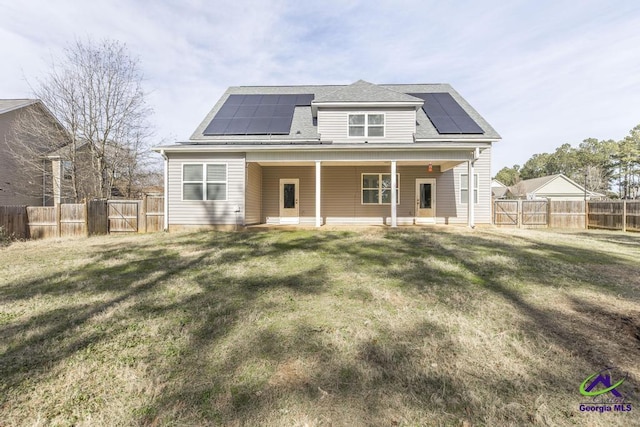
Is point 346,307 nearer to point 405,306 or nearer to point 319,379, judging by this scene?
point 405,306

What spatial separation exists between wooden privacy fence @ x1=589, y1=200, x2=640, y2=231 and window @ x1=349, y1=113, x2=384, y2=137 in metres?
11.5

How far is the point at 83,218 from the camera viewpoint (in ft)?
33.9

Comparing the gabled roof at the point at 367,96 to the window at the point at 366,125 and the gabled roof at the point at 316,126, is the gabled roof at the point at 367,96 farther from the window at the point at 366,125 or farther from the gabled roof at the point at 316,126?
the window at the point at 366,125

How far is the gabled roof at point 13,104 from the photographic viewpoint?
49.7 feet

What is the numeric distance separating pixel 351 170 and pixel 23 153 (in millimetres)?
18972

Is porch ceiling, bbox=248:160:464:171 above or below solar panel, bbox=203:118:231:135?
below

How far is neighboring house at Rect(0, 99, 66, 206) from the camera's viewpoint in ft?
49.8

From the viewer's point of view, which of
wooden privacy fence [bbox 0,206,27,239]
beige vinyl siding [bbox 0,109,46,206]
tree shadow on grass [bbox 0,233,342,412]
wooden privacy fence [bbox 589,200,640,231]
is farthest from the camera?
beige vinyl siding [bbox 0,109,46,206]

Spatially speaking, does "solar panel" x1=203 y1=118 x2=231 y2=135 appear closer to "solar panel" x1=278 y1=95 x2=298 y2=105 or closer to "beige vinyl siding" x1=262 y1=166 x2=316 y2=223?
"beige vinyl siding" x1=262 y1=166 x2=316 y2=223

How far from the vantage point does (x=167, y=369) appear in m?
2.41

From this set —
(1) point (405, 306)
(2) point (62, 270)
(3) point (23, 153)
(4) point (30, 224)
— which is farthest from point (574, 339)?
(3) point (23, 153)

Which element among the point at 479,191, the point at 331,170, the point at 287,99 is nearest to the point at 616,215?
the point at 479,191

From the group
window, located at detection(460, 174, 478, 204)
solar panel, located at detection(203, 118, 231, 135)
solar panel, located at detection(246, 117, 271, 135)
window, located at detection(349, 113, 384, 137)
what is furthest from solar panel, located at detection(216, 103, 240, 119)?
window, located at detection(460, 174, 478, 204)

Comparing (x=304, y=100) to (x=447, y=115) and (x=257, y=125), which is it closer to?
(x=257, y=125)
